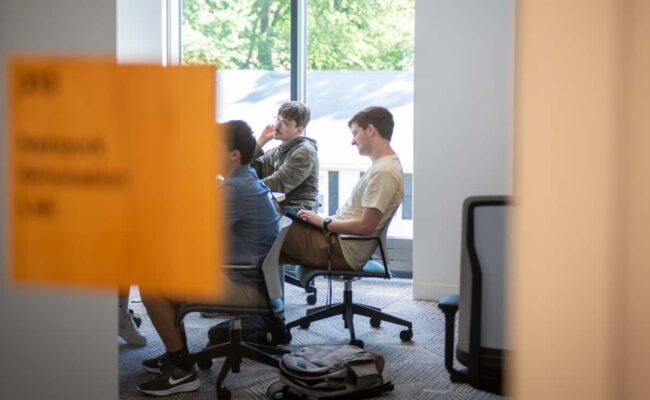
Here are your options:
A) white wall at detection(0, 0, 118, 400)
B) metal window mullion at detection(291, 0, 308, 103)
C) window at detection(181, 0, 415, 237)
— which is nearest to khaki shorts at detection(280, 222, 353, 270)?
window at detection(181, 0, 415, 237)

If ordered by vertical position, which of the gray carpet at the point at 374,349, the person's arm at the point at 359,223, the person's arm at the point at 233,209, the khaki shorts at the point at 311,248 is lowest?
the gray carpet at the point at 374,349

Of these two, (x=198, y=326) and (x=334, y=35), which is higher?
(x=334, y=35)

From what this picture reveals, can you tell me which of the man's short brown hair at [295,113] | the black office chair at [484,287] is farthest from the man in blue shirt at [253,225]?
Answer: the man's short brown hair at [295,113]

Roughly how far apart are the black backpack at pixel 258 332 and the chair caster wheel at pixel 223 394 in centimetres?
58

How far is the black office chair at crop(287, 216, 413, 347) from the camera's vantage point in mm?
3822

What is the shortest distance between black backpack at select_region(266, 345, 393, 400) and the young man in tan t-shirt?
23.5 inches

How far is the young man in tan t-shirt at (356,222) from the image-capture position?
375 centimetres

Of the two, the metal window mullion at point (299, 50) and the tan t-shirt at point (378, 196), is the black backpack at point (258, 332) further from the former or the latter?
the metal window mullion at point (299, 50)

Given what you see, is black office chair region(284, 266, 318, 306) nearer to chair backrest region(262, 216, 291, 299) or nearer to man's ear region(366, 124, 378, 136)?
man's ear region(366, 124, 378, 136)

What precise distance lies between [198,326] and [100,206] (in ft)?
13.1

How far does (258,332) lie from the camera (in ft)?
12.8

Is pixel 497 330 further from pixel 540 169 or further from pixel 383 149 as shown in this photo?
pixel 540 169

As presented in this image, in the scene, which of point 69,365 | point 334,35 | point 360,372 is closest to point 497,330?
point 360,372

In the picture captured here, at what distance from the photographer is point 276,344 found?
394 centimetres
